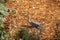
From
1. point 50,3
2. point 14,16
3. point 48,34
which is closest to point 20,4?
point 14,16

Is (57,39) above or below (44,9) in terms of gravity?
below

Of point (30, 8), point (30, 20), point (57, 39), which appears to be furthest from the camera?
point (30, 8)

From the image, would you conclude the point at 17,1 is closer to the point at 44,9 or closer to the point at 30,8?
the point at 30,8

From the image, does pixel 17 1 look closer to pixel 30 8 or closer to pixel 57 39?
pixel 30 8

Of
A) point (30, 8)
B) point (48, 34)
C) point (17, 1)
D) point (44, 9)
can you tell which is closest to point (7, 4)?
point (17, 1)

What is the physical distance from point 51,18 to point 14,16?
3.62 feet

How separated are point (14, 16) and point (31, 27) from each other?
695 mm

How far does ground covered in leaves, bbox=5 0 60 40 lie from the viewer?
545cm

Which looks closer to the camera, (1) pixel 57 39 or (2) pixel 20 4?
(1) pixel 57 39

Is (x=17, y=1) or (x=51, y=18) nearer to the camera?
(x=51, y=18)

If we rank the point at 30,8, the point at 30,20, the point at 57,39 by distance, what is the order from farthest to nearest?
the point at 30,8
the point at 30,20
the point at 57,39

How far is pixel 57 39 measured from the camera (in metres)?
5.11

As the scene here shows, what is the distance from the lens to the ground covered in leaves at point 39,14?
214 inches

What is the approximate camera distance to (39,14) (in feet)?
19.5
